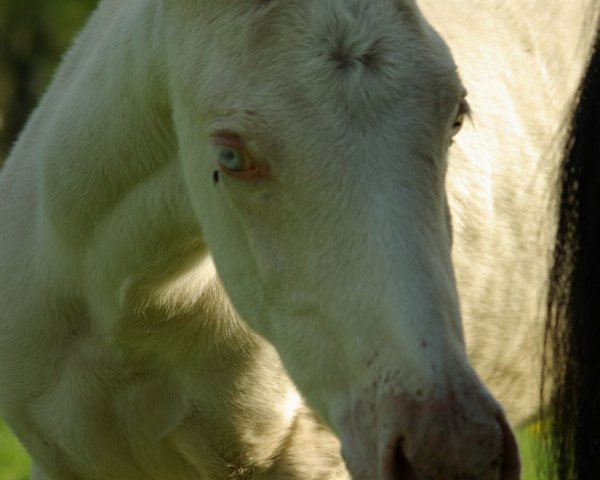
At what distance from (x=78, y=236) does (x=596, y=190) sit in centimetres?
180

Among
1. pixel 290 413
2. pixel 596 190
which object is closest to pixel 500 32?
pixel 290 413

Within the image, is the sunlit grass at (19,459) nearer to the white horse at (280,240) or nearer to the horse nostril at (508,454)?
the white horse at (280,240)

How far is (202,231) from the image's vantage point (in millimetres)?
3316

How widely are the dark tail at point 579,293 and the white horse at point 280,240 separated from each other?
152 millimetres

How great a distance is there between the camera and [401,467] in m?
2.45

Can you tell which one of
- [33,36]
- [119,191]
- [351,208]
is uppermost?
[351,208]

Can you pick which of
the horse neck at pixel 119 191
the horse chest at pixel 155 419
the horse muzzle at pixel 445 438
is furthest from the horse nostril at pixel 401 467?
the horse chest at pixel 155 419

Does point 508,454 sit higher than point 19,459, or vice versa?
point 508,454

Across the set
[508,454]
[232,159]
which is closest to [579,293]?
[508,454]

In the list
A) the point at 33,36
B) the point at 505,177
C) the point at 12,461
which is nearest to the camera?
the point at 505,177

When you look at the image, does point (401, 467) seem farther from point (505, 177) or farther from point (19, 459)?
point (19, 459)

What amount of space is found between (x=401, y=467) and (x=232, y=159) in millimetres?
840

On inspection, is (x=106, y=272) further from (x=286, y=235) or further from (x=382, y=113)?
(x=382, y=113)

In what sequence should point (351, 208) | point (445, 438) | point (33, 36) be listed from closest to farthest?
point (445, 438) → point (351, 208) → point (33, 36)
